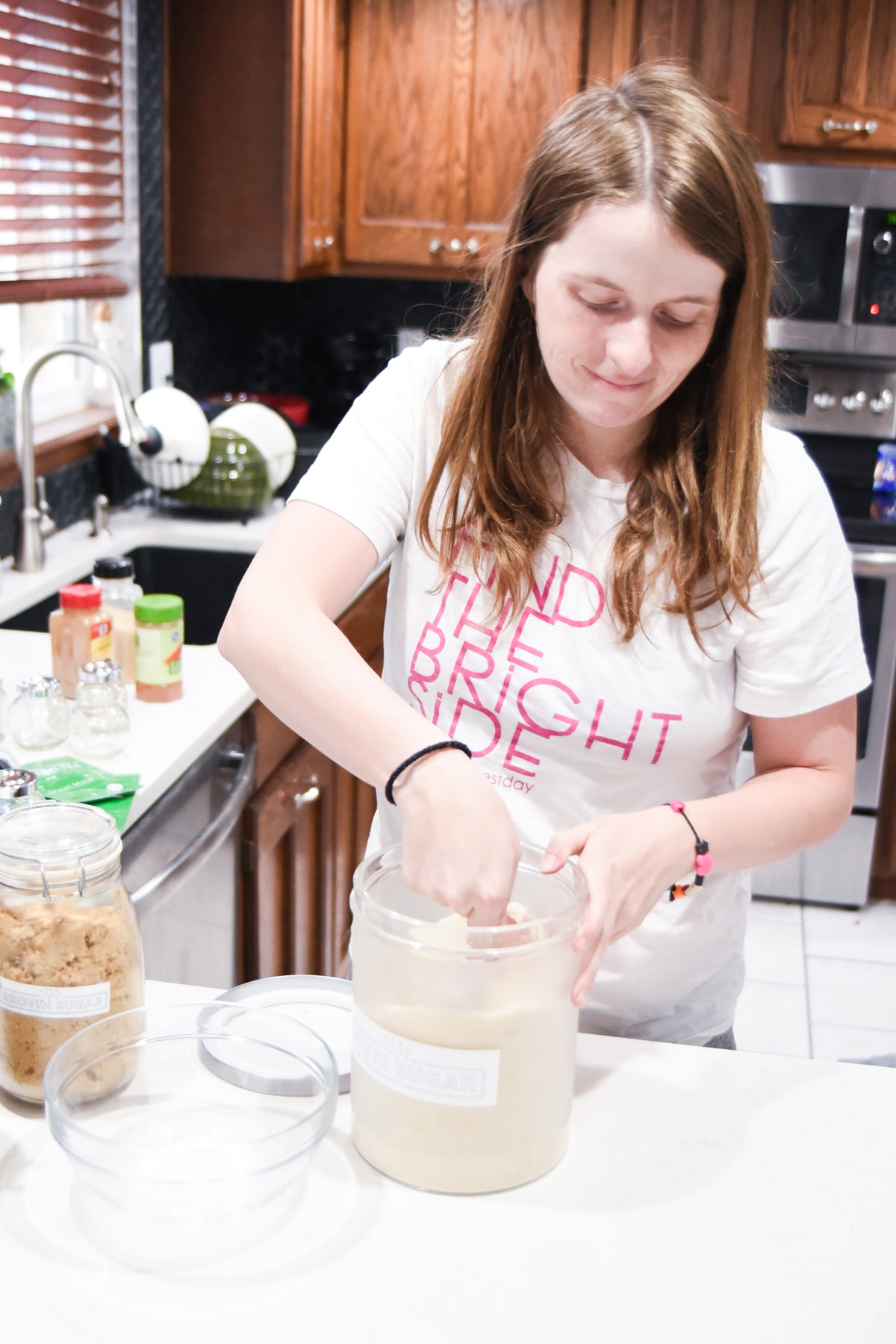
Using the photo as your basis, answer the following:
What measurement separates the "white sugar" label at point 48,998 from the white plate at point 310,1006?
0.33ft

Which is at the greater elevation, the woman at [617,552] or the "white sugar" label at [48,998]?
the woman at [617,552]

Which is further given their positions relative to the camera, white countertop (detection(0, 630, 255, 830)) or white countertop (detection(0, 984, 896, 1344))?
white countertop (detection(0, 630, 255, 830))

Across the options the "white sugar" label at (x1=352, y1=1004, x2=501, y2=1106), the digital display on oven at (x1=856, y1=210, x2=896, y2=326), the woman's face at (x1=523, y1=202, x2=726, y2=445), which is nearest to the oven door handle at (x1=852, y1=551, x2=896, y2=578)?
the digital display on oven at (x1=856, y1=210, x2=896, y2=326)

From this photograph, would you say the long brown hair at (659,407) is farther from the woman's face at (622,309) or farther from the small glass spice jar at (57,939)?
the small glass spice jar at (57,939)

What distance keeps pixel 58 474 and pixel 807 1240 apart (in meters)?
2.23

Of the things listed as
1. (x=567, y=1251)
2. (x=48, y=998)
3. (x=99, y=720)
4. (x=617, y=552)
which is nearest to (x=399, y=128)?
(x=99, y=720)

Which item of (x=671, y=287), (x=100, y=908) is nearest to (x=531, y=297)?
(x=671, y=287)

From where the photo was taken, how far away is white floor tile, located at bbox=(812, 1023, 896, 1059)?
2.66m

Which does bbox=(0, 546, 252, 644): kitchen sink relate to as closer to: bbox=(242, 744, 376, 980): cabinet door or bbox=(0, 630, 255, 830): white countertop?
bbox=(242, 744, 376, 980): cabinet door

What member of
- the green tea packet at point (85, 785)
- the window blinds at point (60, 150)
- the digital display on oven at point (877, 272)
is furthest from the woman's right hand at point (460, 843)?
the digital display on oven at point (877, 272)

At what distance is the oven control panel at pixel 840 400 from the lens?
10.9 ft

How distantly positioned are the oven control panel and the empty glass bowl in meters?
2.75

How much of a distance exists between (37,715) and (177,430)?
3.85 ft

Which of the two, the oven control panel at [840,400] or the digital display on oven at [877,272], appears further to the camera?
the oven control panel at [840,400]
